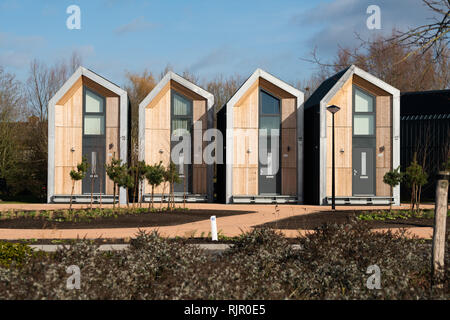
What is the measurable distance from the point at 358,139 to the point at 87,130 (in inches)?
559

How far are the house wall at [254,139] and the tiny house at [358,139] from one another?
1.31 meters

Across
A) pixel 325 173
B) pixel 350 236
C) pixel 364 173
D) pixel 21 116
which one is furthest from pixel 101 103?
pixel 350 236

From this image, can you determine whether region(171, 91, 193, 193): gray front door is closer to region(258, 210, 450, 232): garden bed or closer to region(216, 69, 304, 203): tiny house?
region(216, 69, 304, 203): tiny house

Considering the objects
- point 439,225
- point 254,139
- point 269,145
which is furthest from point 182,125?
point 439,225

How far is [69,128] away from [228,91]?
65.1 ft

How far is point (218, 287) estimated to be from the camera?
A: 17.7 feet

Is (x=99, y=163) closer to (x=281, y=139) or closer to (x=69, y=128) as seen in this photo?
(x=69, y=128)

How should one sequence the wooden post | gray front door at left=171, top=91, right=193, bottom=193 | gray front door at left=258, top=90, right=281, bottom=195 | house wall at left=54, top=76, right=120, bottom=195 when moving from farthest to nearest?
gray front door at left=171, top=91, right=193, bottom=193, gray front door at left=258, top=90, right=281, bottom=195, house wall at left=54, top=76, right=120, bottom=195, the wooden post

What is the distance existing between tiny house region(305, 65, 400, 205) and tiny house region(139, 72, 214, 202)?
599cm

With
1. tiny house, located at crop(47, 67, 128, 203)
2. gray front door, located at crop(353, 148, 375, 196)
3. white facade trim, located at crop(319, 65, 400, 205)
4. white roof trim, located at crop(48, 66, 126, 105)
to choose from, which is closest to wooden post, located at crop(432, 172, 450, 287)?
white facade trim, located at crop(319, 65, 400, 205)

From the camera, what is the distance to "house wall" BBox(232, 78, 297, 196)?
27156 mm

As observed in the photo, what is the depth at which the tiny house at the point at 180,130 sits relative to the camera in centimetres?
2736

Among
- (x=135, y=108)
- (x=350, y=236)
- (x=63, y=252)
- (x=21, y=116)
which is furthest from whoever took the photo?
(x=135, y=108)

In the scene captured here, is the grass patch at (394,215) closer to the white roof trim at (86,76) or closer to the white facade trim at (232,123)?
the white facade trim at (232,123)
